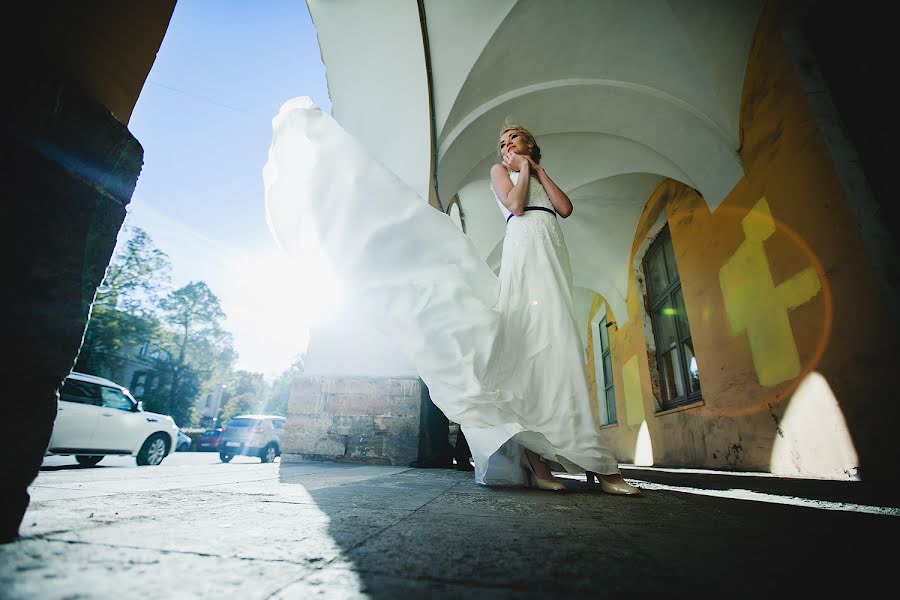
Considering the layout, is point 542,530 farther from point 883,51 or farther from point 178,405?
point 178,405

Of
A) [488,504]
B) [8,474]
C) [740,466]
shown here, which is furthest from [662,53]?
[8,474]

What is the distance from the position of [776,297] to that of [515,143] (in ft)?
10.3

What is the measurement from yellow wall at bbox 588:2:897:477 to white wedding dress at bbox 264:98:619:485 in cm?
236

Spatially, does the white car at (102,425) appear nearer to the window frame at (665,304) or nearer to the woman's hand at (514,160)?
the woman's hand at (514,160)

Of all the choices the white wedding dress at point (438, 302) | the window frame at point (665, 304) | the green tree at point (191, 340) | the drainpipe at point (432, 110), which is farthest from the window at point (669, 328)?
the green tree at point (191, 340)

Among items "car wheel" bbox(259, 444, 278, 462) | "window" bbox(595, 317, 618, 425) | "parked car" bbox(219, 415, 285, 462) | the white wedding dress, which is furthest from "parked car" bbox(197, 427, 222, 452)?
the white wedding dress

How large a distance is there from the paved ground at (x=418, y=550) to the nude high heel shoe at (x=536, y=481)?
62 cm

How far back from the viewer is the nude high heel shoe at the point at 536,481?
1.83 metres

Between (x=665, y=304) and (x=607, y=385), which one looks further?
(x=607, y=385)

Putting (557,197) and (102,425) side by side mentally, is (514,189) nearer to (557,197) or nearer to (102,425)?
(557,197)

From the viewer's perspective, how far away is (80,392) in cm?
589

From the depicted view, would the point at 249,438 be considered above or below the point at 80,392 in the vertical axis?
below

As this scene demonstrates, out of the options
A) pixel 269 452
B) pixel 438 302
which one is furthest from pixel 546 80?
pixel 269 452

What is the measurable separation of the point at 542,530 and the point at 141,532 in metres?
0.85
